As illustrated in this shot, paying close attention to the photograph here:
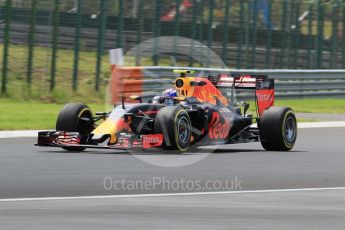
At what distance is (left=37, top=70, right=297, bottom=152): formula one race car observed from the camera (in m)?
13.7

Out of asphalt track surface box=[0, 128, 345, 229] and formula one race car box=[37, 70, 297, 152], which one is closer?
asphalt track surface box=[0, 128, 345, 229]

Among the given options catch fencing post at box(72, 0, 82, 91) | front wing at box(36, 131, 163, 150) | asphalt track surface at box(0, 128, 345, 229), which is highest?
catch fencing post at box(72, 0, 82, 91)

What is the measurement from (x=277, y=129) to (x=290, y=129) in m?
0.50

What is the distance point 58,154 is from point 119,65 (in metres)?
8.71

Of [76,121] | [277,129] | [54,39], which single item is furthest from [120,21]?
[76,121]

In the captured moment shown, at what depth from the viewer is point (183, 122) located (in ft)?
45.5

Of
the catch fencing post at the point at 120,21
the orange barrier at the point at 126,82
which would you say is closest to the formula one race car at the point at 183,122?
the orange barrier at the point at 126,82

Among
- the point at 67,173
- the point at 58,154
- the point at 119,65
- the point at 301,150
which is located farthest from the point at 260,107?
the point at 119,65

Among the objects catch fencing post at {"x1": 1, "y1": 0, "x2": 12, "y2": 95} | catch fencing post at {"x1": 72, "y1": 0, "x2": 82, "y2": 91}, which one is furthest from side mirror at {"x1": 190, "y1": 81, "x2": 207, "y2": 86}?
catch fencing post at {"x1": 72, "y1": 0, "x2": 82, "y2": 91}

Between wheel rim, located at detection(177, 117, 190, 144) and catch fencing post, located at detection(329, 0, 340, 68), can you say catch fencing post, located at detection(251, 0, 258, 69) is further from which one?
wheel rim, located at detection(177, 117, 190, 144)

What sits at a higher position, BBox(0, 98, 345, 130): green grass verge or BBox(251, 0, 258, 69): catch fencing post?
BBox(251, 0, 258, 69): catch fencing post

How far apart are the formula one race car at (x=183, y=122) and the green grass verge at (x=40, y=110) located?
447 cm

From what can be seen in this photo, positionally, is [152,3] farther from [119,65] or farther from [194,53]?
[119,65]

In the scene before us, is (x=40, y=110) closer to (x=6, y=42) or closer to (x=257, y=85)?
(x=6, y=42)
